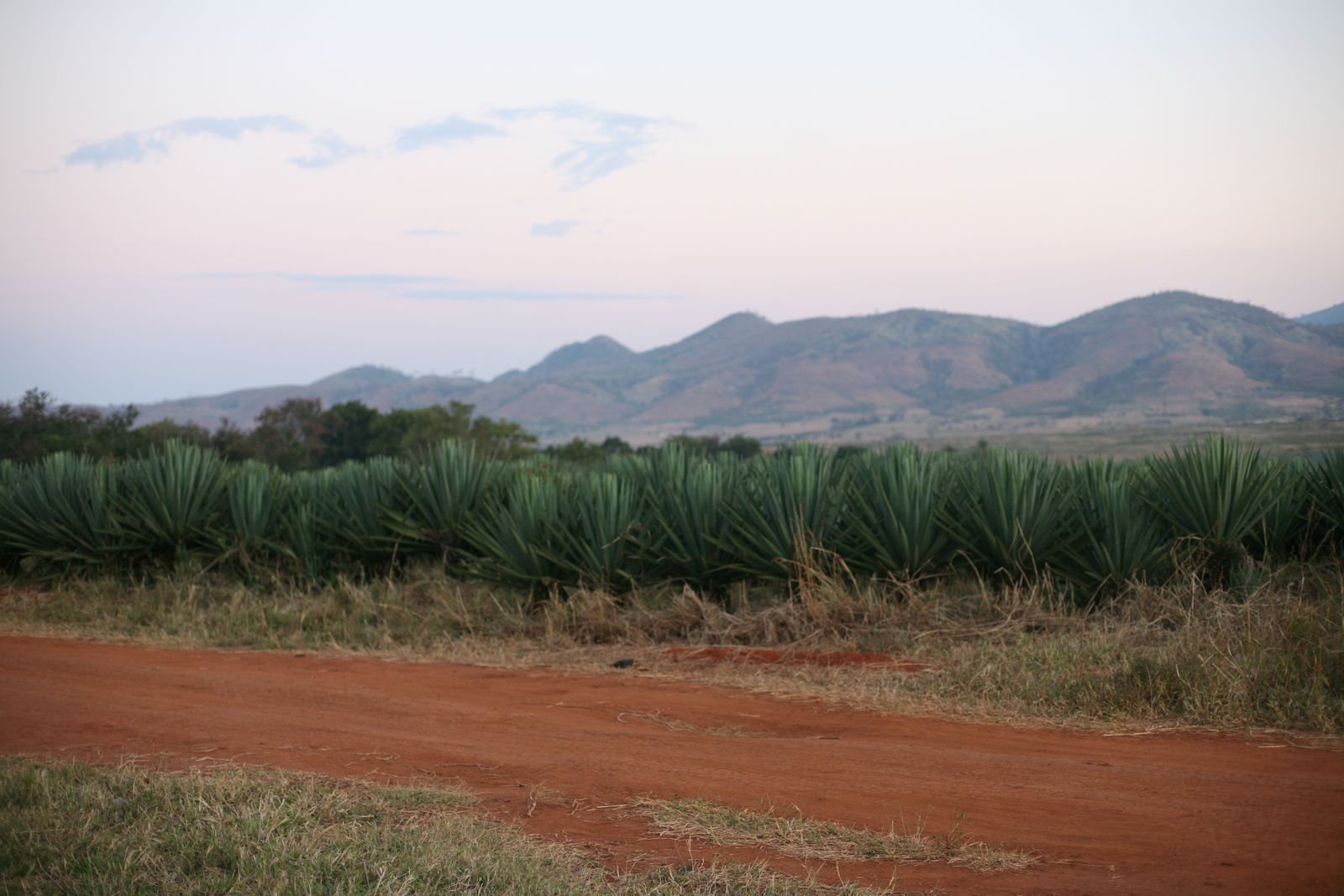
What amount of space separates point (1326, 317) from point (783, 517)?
12.9 metres

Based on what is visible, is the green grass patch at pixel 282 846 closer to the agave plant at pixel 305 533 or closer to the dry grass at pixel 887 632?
the dry grass at pixel 887 632

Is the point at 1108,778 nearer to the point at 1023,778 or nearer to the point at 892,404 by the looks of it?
the point at 1023,778

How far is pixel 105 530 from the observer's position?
41.1ft

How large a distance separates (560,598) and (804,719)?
4110mm

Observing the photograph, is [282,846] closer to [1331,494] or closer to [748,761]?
[748,761]

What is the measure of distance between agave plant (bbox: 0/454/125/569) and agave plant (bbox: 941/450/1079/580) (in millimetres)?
9618

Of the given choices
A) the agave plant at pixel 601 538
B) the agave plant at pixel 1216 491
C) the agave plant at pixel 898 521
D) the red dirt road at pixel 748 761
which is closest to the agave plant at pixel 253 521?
the agave plant at pixel 601 538

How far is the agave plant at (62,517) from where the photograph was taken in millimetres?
12625

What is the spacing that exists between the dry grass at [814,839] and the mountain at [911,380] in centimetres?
1189

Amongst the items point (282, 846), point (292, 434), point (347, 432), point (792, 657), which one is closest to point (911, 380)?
point (347, 432)

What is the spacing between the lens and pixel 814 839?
4.48 m

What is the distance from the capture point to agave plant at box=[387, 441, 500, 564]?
1168cm

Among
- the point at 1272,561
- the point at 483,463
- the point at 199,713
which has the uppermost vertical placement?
the point at 483,463

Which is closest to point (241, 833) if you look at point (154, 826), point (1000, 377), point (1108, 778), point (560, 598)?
point (154, 826)
